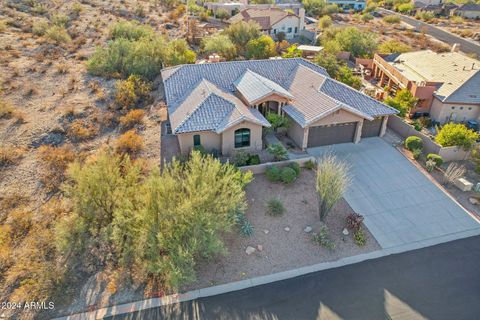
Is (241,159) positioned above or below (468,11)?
below

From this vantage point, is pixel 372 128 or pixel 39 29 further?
pixel 39 29

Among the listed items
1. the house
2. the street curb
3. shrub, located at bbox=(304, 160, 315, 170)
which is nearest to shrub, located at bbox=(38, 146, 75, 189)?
the house

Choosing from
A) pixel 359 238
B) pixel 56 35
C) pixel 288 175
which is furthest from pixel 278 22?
pixel 359 238

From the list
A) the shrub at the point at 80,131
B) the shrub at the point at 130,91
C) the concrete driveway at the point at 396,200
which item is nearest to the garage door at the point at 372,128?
the concrete driveway at the point at 396,200

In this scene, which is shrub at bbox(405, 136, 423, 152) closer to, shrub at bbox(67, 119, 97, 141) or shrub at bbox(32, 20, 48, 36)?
shrub at bbox(67, 119, 97, 141)

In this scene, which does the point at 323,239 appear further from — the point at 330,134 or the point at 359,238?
the point at 330,134

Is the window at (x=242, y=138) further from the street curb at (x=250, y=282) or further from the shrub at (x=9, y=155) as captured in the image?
the shrub at (x=9, y=155)

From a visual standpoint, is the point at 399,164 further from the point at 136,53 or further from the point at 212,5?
the point at 212,5

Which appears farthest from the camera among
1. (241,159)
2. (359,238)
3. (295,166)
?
(241,159)
